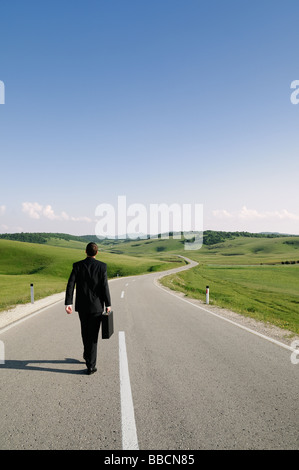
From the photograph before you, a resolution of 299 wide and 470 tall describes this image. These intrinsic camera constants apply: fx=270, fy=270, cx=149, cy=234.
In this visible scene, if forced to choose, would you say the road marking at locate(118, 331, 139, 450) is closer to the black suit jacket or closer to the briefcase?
the briefcase

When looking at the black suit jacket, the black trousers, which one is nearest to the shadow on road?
the black trousers

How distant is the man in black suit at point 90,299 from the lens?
5328 mm

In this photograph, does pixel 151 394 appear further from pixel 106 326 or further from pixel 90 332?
pixel 90 332

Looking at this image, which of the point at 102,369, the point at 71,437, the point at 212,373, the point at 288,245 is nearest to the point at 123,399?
the point at 71,437

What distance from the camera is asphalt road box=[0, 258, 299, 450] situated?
327 cm

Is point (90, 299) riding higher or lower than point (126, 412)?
higher

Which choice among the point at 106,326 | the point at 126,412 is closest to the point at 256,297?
the point at 106,326

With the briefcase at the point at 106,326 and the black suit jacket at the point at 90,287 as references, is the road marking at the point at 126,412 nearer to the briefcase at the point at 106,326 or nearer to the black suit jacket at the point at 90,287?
the briefcase at the point at 106,326

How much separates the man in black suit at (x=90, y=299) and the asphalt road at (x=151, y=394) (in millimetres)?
559

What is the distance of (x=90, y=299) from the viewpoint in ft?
17.8

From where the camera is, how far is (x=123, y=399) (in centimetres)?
419

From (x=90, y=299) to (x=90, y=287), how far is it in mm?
237
